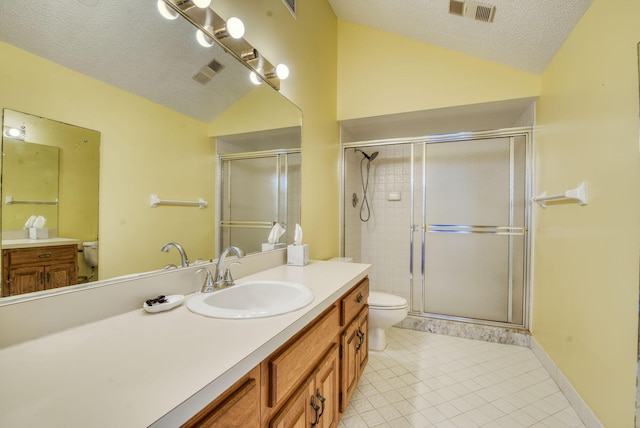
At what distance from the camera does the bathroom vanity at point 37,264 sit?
27.7 inches

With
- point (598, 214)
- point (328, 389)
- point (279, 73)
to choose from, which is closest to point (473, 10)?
point (279, 73)

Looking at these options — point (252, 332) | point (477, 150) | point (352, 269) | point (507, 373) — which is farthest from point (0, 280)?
point (477, 150)

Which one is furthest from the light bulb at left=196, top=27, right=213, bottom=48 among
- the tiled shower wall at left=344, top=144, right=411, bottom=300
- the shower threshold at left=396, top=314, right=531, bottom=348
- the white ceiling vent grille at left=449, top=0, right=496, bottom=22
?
the shower threshold at left=396, top=314, right=531, bottom=348

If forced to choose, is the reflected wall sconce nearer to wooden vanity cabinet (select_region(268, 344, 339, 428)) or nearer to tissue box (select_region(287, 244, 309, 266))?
wooden vanity cabinet (select_region(268, 344, 339, 428))

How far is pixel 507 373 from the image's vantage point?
1.98 m

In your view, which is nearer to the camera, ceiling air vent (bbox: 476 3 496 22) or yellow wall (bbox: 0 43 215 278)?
yellow wall (bbox: 0 43 215 278)

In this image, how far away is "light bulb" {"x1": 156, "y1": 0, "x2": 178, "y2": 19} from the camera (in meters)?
1.03

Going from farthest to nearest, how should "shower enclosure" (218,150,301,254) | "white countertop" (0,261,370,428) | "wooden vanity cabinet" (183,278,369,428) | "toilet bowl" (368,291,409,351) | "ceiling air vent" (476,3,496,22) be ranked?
"toilet bowl" (368,291,409,351) → "ceiling air vent" (476,3,496,22) → "shower enclosure" (218,150,301,254) → "wooden vanity cabinet" (183,278,369,428) → "white countertop" (0,261,370,428)

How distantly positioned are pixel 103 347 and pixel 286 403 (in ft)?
1.69

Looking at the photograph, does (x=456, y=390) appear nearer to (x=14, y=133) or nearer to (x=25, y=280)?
(x=25, y=280)

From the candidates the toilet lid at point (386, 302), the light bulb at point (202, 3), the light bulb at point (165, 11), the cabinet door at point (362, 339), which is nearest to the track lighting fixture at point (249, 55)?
the light bulb at point (202, 3)

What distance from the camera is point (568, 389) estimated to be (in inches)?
65.6

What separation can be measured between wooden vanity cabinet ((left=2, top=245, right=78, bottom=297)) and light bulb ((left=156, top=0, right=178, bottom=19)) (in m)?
0.89

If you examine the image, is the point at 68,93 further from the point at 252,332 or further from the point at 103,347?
the point at 252,332
